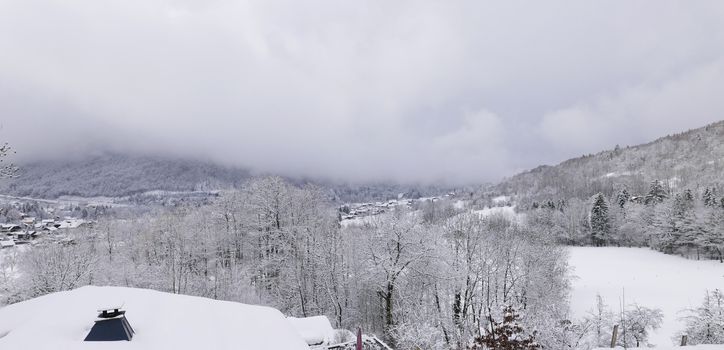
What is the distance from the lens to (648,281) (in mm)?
50875

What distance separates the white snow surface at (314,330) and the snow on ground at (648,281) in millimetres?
26234

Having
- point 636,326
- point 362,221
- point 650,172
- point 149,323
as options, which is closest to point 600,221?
point 362,221

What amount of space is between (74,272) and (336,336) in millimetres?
23821

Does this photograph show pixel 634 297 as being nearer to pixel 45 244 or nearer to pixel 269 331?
pixel 269 331

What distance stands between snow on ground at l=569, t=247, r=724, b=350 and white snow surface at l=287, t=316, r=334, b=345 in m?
26.2

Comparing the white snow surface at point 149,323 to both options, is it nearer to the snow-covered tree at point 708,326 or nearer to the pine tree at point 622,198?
the snow-covered tree at point 708,326

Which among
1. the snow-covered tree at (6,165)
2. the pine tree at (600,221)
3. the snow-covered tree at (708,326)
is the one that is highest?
the snow-covered tree at (6,165)

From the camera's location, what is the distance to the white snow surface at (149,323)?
8.08 metres

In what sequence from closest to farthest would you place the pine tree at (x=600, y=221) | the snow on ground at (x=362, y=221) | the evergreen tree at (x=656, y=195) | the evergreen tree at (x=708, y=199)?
the snow on ground at (x=362, y=221) < the evergreen tree at (x=708, y=199) < the evergreen tree at (x=656, y=195) < the pine tree at (x=600, y=221)

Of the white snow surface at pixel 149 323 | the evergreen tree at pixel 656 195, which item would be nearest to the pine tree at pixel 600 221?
the evergreen tree at pixel 656 195

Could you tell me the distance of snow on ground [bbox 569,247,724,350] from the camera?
40.2m

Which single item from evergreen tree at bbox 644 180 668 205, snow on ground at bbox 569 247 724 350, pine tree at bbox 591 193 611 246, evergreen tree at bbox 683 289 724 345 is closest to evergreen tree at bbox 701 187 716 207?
evergreen tree at bbox 644 180 668 205

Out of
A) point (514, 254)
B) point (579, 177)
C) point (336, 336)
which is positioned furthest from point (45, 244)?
point (579, 177)

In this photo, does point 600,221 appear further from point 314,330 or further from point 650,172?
point 650,172
